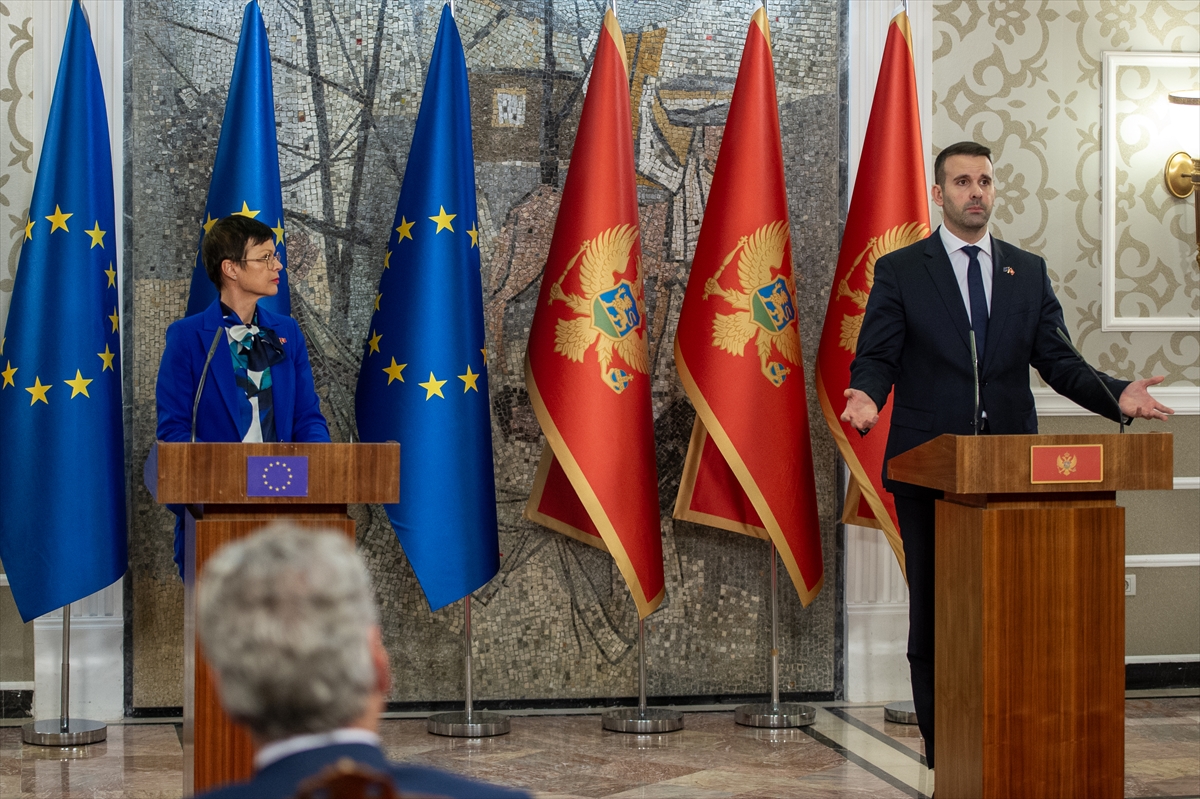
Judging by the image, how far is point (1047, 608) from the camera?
2408 mm

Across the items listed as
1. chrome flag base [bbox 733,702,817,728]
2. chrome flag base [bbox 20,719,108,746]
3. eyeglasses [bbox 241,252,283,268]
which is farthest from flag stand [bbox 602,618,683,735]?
eyeglasses [bbox 241,252,283,268]

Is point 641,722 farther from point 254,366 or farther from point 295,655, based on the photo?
point 295,655

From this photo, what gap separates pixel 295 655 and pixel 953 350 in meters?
2.31

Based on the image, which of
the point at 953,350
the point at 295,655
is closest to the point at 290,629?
the point at 295,655

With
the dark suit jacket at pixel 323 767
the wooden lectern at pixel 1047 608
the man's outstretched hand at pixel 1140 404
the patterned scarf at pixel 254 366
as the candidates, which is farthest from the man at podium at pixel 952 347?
the dark suit jacket at pixel 323 767

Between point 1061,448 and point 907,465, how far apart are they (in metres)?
0.39

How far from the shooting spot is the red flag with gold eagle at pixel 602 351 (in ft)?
12.8

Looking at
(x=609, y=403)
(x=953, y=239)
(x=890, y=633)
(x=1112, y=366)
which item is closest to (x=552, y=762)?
(x=609, y=403)

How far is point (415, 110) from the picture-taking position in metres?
A: 4.24

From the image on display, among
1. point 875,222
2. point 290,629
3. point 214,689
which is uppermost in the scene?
point 875,222

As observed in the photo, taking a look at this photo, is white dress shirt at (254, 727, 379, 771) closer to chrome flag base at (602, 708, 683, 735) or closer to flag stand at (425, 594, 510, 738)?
flag stand at (425, 594, 510, 738)

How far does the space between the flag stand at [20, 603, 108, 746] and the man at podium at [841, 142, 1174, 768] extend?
247cm

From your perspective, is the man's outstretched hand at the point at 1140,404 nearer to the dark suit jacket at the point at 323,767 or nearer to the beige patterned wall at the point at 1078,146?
the dark suit jacket at the point at 323,767

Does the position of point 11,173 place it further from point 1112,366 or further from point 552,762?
point 1112,366
